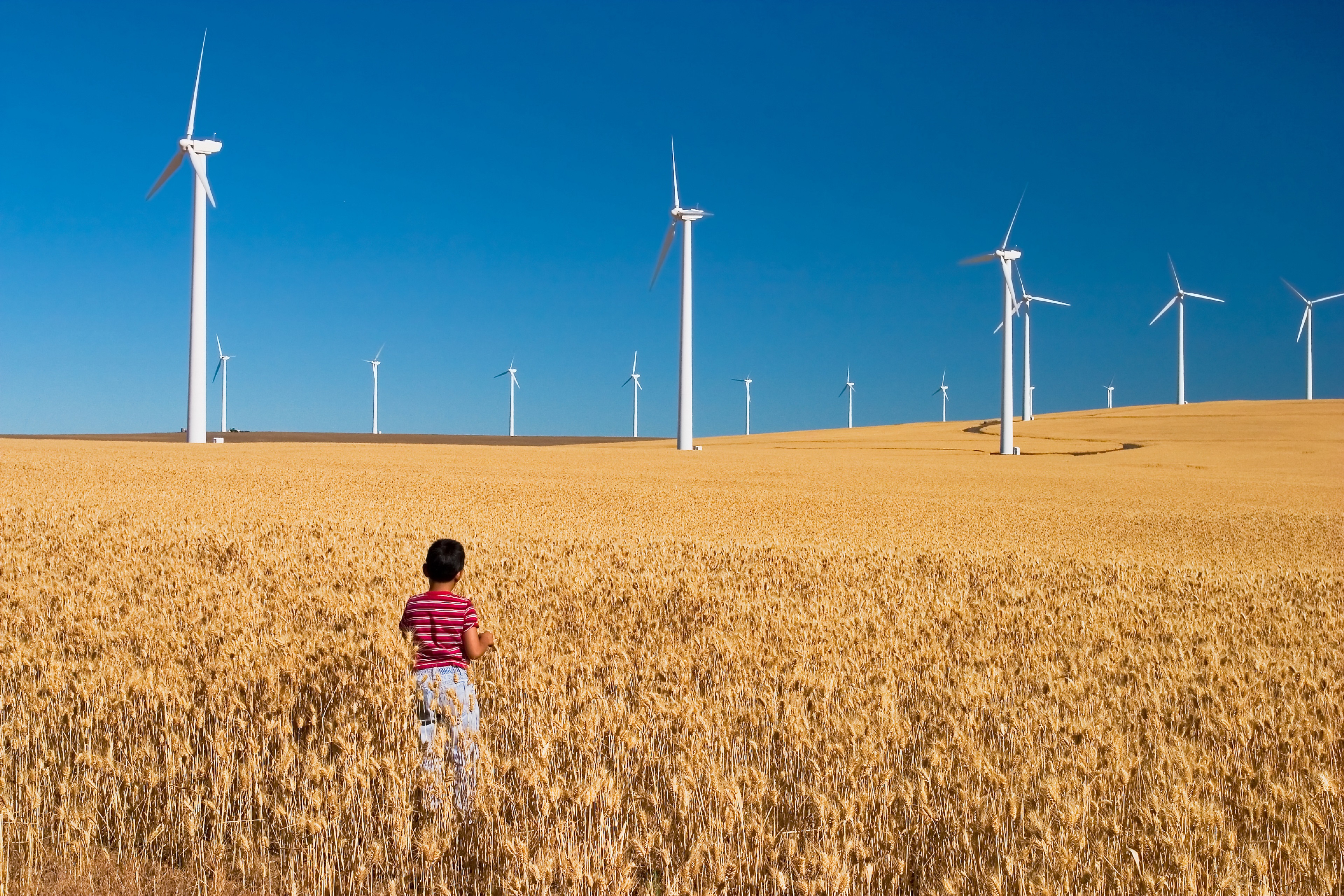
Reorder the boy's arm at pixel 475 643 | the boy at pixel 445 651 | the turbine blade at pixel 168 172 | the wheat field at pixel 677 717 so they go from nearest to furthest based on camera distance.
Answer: the wheat field at pixel 677 717
the boy's arm at pixel 475 643
the boy at pixel 445 651
the turbine blade at pixel 168 172

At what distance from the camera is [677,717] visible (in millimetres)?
8844

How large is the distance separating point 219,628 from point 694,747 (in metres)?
7.49

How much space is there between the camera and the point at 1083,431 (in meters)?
107

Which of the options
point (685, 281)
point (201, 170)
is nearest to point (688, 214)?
point (685, 281)

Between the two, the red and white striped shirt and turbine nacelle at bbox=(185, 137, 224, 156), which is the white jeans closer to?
the red and white striped shirt

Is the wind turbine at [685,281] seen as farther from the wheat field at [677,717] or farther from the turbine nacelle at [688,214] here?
the wheat field at [677,717]

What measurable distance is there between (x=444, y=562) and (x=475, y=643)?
1.98ft

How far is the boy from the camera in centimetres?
742

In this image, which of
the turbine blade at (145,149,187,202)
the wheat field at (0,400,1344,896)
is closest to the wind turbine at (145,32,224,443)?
the turbine blade at (145,149,187,202)

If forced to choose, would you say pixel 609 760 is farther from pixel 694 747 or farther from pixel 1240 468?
pixel 1240 468

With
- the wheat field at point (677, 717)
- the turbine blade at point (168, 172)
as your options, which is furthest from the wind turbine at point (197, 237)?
the wheat field at point (677, 717)

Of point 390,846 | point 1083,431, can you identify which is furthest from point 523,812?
point 1083,431

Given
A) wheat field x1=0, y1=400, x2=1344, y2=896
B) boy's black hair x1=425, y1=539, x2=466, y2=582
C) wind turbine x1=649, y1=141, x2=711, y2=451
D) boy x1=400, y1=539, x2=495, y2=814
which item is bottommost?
wheat field x1=0, y1=400, x2=1344, y2=896

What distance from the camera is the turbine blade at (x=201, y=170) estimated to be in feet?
257
